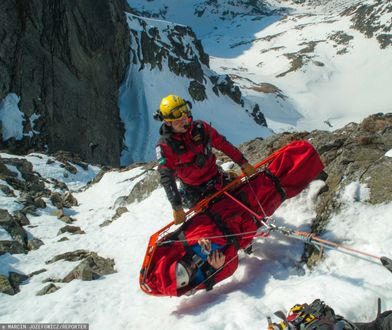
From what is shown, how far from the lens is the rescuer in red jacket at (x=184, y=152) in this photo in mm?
6473

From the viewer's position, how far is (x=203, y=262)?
5754mm

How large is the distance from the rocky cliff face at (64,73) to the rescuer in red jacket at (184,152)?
83.1ft

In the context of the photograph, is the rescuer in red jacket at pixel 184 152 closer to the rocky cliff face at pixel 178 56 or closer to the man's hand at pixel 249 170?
the man's hand at pixel 249 170

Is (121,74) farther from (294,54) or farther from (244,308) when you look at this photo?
(294,54)

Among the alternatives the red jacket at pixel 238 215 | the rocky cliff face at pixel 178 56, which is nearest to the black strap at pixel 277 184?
the red jacket at pixel 238 215

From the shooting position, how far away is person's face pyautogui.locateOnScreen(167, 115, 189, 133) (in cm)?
651

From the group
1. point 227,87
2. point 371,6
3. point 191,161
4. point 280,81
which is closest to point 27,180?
point 191,161

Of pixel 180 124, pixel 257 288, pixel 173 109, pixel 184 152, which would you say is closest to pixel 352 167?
pixel 257 288

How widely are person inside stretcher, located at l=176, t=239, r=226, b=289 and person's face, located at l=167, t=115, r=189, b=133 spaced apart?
1.91 m

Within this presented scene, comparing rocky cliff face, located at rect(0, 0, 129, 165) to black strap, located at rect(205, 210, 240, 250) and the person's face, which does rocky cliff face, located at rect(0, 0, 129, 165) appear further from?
black strap, located at rect(205, 210, 240, 250)

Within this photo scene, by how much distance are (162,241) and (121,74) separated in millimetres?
44705

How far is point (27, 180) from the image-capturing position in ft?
61.5

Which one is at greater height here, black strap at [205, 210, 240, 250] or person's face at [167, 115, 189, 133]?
person's face at [167, 115, 189, 133]

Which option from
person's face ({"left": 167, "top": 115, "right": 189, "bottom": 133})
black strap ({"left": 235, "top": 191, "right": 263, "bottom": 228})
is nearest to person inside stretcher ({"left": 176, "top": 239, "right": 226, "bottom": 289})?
black strap ({"left": 235, "top": 191, "right": 263, "bottom": 228})
